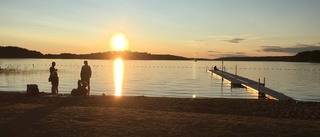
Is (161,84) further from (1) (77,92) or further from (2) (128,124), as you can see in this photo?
(2) (128,124)

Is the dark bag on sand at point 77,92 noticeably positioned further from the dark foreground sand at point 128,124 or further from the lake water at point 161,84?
the lake water at point 161,84

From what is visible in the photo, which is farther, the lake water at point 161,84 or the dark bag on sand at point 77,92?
the lake water at point 161,84

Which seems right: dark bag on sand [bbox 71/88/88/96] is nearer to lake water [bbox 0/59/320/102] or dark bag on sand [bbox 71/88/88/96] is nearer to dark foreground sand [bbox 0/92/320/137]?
dark foreground sand [bbox 0/92/320/137]

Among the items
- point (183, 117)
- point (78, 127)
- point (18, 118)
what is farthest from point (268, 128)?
point (18, 118)

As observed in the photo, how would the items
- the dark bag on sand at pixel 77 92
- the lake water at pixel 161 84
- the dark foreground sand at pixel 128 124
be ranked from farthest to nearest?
the lake water at pixel 161 84 → the dark bag on sand at pixel 77 92 → the dark foreground sand at pixel 128 124

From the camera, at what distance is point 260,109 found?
16.9 m

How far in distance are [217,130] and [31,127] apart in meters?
5.39

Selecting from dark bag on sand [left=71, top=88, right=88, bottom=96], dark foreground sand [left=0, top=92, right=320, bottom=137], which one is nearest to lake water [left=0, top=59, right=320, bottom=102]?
dark bag on sand [left=71, top=88, right=88, bottom=96]

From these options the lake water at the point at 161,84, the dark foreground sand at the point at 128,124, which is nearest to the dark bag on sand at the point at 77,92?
the dark foreground sand at the point at 128,124

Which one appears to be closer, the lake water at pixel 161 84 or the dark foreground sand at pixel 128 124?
the dark foreground sand at pixel 128 124

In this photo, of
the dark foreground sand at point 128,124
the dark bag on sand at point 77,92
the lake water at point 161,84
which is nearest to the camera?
the dark foreground sand at point 128,124

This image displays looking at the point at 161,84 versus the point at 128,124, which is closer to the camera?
the point at 128,124

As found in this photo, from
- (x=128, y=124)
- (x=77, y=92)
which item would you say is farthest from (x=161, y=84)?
(x=128, y=124)

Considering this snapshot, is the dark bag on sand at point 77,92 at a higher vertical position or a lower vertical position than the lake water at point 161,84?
higher
